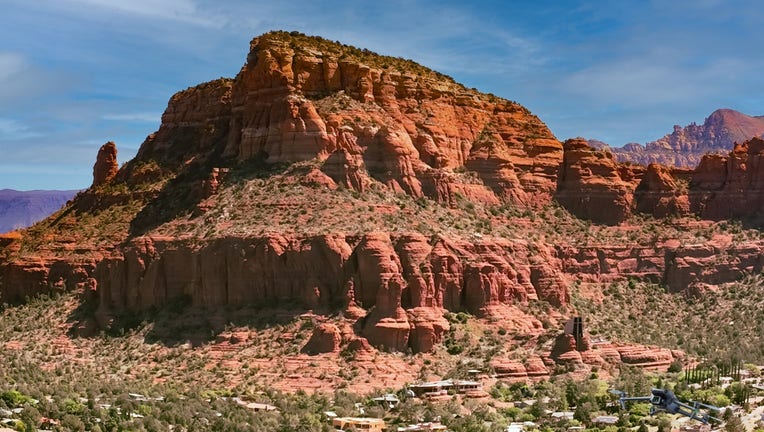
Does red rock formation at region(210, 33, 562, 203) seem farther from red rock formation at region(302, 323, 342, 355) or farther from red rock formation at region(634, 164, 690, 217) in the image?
red rock formation at region(302, 323, 342, 355)

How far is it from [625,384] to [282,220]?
93.6 ft

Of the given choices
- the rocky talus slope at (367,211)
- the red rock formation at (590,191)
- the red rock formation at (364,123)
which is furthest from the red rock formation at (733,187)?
the red rock formation at (364,123)

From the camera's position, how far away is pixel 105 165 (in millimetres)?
132875

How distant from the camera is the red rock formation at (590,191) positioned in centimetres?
13125

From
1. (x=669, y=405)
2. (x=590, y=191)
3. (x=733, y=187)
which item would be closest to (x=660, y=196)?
(x=733, y=187)

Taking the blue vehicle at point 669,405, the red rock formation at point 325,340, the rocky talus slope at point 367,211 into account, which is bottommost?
the blue vehicle at point 669,405

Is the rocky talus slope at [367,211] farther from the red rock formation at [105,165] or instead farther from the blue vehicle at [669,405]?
the blue vehicle at [669,405]

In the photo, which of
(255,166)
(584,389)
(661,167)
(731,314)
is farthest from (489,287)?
(661,167)

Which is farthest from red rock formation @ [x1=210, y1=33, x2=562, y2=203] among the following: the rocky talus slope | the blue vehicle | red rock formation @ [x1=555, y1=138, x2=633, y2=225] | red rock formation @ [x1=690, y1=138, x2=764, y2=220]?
the blue vehicle

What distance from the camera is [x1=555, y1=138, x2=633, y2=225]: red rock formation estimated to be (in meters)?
131

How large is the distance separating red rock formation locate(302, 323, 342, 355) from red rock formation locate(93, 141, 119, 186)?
144 ft

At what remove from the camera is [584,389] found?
9419 cm

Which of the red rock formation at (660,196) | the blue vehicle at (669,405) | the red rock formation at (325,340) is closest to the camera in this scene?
the blue vehicle at (669,405)

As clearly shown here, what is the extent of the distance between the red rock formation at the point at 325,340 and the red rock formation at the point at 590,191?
138 ft
